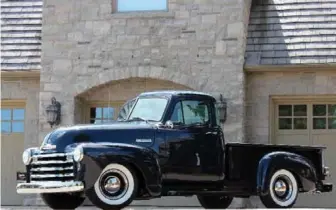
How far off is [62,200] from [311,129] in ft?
26.3

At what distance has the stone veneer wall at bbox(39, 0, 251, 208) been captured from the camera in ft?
55.3

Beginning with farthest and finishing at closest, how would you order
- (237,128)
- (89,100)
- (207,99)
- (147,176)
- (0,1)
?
(0,1) < (89,100) < (237,128) < (207,99) < (147,176)

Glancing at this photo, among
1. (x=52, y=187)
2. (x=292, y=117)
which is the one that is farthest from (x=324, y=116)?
(x=52, y=187)

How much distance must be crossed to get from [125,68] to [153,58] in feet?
2.20

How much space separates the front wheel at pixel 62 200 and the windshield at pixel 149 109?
1437mm

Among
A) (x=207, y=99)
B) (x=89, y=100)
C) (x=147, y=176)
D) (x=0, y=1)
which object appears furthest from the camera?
(x=0, y=1)

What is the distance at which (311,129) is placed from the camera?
17266mm

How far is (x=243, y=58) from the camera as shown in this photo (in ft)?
55.6

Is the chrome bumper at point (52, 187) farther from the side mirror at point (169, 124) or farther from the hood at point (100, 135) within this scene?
the side mirror at point (169, 124)

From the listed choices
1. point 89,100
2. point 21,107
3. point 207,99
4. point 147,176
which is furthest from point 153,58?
point 147,176

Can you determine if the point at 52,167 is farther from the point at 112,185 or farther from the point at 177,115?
the point at 177,115

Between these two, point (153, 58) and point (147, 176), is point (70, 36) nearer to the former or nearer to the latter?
point (153, 58)

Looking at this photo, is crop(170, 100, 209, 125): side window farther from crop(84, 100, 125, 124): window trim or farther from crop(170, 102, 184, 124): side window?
crop(84, 100, 125, 124): window trim

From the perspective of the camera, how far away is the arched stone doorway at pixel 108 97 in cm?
1759
